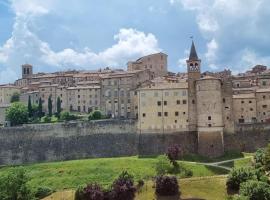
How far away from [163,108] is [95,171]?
1415 centimetres

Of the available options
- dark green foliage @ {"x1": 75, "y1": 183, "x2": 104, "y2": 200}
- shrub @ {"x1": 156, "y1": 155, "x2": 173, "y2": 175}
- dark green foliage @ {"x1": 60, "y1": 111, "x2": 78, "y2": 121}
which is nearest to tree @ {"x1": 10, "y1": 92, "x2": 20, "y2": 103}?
dark green foliage @ {"x1": 60, "y1": 111, "x2": 78, "y2": 121}

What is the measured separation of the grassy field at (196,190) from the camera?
60.1 m

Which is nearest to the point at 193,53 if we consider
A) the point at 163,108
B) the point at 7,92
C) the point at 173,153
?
the point at 163,108

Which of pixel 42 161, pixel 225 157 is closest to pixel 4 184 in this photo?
pixel 42 161

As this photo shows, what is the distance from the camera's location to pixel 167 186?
61.0 m

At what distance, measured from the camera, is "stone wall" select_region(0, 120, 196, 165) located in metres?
80.9

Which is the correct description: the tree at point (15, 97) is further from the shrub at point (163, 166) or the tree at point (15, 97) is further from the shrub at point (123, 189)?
the shrub at point (123, 189)

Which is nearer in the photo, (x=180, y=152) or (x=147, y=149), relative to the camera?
(x=180, y=152)

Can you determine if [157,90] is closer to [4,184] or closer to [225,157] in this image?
[225,157]

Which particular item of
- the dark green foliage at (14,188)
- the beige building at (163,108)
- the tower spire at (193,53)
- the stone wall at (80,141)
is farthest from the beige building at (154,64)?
the dark green foliage at (14,188)

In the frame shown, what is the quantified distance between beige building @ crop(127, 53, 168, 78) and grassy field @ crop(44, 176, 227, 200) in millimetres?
56656

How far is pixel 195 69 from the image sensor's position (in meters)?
80.3

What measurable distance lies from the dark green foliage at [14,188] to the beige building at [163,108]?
2411 cm

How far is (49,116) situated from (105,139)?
27.6 meters
